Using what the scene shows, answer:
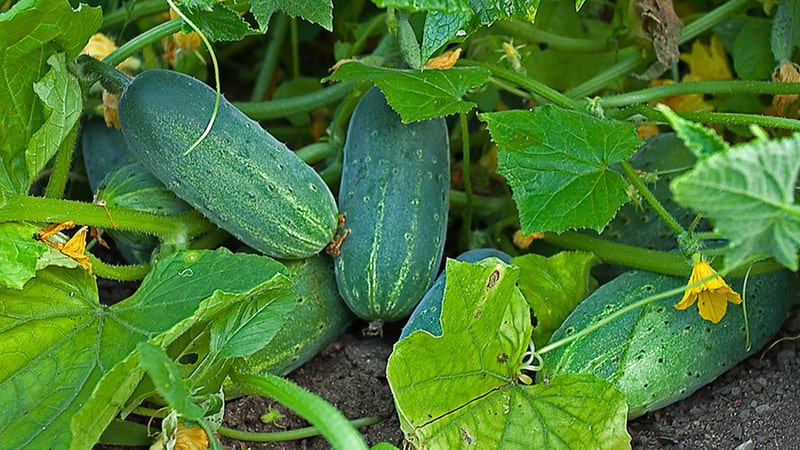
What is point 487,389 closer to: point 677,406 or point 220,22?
point 677,406

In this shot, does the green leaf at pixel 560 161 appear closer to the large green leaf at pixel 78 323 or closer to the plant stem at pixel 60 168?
the large green leaf at pixel 78 323

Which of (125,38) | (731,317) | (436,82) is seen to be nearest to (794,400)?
(731,317)

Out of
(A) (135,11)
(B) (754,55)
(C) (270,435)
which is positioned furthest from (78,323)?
(B) (754,55)

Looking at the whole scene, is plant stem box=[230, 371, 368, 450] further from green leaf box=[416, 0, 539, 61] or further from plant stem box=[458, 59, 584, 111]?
plant stem box=[458, 59, 584, 111]

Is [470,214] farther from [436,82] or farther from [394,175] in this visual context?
[436,82]

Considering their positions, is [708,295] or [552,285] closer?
[708,295]

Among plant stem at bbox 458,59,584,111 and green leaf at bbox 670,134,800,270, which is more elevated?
green leaf at bbox 670,134,800,270

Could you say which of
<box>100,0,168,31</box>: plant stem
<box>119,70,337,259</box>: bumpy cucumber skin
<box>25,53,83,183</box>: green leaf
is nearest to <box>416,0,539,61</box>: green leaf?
<box>119,70,337,259</box>: bumpy cucumber skin
